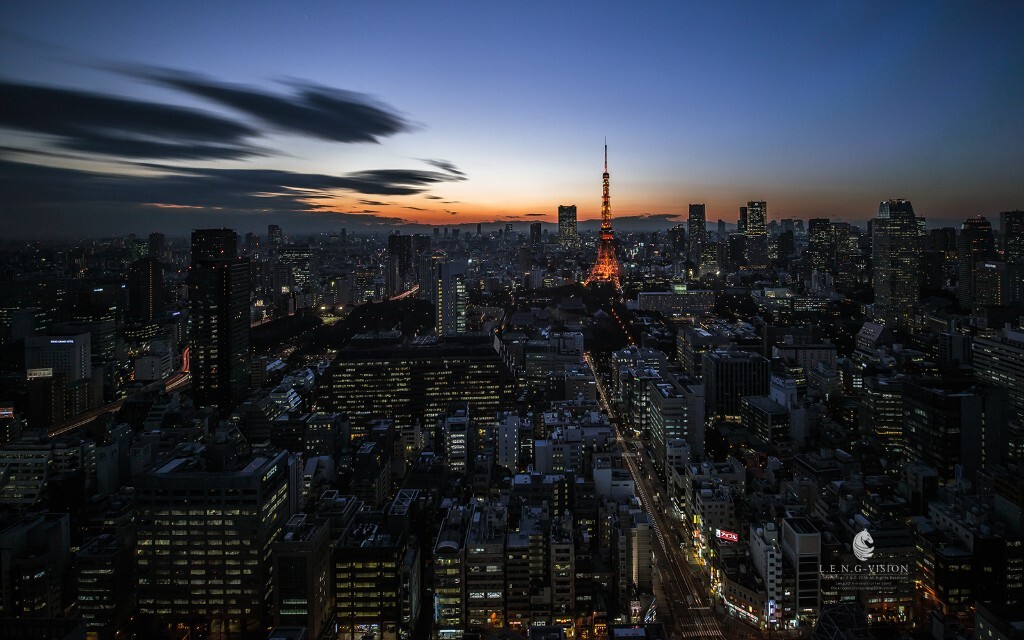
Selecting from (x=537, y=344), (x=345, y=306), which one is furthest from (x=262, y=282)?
(x=537, y=344)

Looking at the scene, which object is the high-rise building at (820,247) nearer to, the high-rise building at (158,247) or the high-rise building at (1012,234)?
the high-rise building at (1012,234)

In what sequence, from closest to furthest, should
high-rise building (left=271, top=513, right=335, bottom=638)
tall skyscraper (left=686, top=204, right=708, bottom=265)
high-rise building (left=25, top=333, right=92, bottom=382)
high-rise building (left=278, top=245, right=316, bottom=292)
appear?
1. high-rise building (left=271, top=513, right=335, bottom=638)
2. high-rise building (left=25, top=333, right=92, bottom=382)
3. high-rise building (left=278, top=245, right=316, bottom=292)
4. tall skyscraper (left=686, top=204, right=708, bottom=265)

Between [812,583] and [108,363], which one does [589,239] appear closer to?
[108,363]

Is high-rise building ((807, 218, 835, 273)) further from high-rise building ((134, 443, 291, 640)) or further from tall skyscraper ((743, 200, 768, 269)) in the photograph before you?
high-rise building ((134, 443, 291, 640))

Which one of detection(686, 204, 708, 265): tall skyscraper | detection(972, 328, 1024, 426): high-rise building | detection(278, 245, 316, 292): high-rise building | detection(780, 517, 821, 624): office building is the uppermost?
detection(686, 204, 708, 265): tall skyscraper

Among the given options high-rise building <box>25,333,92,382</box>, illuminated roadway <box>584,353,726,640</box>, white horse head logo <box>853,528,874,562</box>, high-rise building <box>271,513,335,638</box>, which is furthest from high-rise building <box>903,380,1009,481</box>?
high-rise building <box>25,333,92,382</box>

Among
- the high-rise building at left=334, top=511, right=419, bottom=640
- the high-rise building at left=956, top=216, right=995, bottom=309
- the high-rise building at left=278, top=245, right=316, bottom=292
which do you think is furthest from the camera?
the high-rise building at left=278, top=245, right=316, bottom=292

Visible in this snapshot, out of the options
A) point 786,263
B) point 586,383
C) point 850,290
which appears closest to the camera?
point 586,383

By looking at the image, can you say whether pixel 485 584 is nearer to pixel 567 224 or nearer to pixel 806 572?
pixel 806 572
